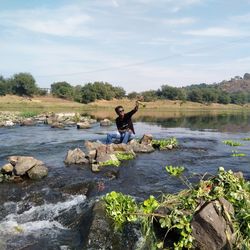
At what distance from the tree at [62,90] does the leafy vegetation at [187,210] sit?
11999 cm

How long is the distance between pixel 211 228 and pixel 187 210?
0.83 m

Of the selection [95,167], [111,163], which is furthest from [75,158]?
[95,167]

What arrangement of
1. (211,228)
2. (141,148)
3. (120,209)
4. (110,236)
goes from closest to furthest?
(211,228) < (110,236) < (120,209) < (141,148)

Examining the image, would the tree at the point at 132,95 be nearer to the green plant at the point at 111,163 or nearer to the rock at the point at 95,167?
the green plant at the point at 111,163

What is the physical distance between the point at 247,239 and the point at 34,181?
30.8ft

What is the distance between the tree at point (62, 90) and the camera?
129 metres

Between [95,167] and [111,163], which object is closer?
[95,167]

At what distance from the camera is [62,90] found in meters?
135

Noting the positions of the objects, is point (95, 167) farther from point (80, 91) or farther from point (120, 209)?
point (80, 91)

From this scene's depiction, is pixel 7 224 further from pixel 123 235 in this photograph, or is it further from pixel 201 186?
pixel 201 186

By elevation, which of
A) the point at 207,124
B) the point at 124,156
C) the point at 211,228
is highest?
the point at 211,228

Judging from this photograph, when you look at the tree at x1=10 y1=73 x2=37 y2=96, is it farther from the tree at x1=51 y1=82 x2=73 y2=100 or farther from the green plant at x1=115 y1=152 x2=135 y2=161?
the green plant at x1=115 y1=152 x2=135 y2=161

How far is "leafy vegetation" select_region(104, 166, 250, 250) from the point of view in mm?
8000

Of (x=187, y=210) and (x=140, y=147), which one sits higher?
(x=187, y=210)
